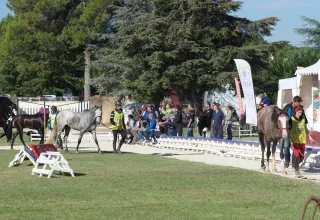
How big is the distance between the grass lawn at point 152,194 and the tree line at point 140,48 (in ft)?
95.1

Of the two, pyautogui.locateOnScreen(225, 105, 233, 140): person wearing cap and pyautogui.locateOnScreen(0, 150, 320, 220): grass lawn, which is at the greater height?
pyautogui.locateOnScreen(225, 105, 233, 140): person wearing cap

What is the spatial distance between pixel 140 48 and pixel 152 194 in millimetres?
37172

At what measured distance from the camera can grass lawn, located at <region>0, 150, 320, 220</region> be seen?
465 inches

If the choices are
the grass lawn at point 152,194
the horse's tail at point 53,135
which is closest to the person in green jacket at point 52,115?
the horse's tail at point 53,135

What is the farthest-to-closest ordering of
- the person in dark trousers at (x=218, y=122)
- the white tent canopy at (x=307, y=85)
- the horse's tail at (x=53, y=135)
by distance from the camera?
the person in dark trousers at (x=218, y=122), the horse's tail at (x=53, y=135), the white tent canopy at (x=307, y=85)

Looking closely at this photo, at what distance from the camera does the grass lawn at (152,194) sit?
11820 millimetres

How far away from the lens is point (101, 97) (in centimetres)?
6619

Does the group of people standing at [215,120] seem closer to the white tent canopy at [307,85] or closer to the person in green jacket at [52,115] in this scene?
the white tent canopy at [307,85]

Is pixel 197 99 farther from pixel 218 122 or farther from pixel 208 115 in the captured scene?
pixel 218 122

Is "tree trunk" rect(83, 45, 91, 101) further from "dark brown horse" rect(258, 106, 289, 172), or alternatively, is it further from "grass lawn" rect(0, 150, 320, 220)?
"dark brown horse" rect(258, 106, 289, 172)

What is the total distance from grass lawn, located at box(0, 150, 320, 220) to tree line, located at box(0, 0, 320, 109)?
29.0 metres

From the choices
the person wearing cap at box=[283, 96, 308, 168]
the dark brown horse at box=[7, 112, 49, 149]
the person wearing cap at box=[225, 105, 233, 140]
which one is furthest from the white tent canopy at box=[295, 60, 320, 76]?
the dark brown horse at box=[7, 112, 49, 149]

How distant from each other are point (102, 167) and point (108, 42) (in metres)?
46.8

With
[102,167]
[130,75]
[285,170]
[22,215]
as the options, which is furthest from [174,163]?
[130,75]
